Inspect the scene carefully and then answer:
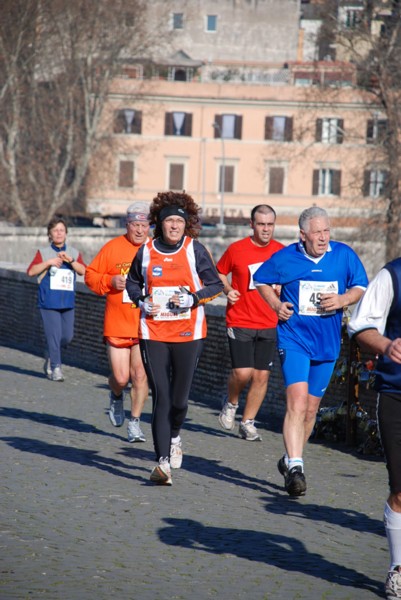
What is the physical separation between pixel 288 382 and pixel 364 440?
241 cm

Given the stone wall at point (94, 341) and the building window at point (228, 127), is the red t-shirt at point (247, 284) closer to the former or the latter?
the stone wall at point (94, 341)

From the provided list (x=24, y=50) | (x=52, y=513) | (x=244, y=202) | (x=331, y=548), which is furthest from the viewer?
(x=244, y=202)

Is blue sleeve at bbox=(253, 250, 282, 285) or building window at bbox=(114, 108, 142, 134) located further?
building window at bbox=(114, 108, 142, 134)

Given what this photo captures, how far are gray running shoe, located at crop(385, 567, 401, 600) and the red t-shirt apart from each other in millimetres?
5848

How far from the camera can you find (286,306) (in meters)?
8.98

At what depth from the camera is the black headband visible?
30.1ft

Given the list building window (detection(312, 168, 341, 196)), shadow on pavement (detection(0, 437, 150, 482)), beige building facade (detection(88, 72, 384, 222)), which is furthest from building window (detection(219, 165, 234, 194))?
shadow on pavement (detection(0, 437, 150, 482))

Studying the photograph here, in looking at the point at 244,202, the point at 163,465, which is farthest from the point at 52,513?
the point at 244,202

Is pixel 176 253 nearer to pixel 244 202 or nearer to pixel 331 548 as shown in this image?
pixel 331 548

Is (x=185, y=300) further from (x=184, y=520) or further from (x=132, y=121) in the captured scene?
(x=132, y=121)

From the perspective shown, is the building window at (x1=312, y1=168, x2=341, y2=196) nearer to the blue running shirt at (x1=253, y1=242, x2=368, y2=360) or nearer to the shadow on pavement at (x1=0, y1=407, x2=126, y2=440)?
the shadow on pavement at (x1=0, y1=407, x2=126, y2=440)

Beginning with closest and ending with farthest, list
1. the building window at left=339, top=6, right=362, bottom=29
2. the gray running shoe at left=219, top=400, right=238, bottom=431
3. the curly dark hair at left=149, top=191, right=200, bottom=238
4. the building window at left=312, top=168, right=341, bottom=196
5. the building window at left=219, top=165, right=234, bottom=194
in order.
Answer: the curly dark hair at left=149, top=191, right=200, bottom=238
the gray running shoe at left=219, top=400, right=238, bottom=431
the building window at left=339, top=6, right=362, bottom=29
the building window at left=312, top=168, right=341, bottom=196
the building window at left=219, top=165, right=234, bottom=194

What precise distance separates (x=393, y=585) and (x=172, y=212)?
3.71 m

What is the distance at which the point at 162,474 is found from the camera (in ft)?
29.3
